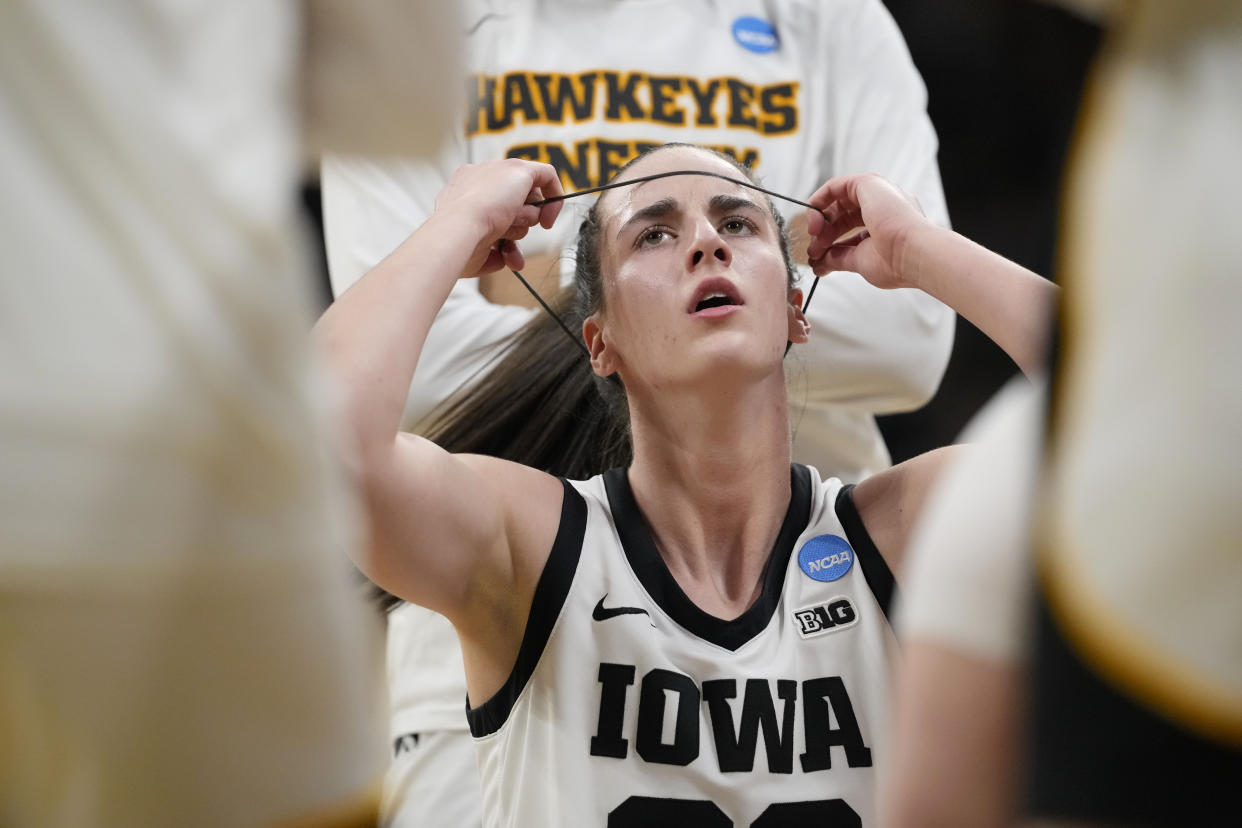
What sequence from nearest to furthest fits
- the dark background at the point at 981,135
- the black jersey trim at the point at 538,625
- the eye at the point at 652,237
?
the black jersey trim at the point at 538,625
the eye at the point at 652,237
the dark background at the point at 981,135

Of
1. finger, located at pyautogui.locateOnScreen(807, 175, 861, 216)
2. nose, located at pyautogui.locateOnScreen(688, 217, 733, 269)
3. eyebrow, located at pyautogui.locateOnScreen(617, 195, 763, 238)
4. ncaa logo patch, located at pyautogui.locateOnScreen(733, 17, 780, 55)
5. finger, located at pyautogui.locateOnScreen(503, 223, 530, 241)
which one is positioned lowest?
nose, located at pyautogui.locateOnScreen(688, 217, 733, 269)

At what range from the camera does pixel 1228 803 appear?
28.7 inches

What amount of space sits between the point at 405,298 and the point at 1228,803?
58.7 inches

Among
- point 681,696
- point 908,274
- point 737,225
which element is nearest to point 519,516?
point 681,696

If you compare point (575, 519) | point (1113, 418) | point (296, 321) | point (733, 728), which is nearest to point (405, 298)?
point (575, 519)

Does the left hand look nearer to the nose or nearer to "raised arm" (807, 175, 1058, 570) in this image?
"raised arm" (807, 175, 1058, 570)

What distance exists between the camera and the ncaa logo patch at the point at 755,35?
3137mm

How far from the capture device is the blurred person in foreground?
2.36ft

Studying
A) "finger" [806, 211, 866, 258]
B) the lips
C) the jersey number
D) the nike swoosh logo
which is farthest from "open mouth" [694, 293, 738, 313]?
the jersey number

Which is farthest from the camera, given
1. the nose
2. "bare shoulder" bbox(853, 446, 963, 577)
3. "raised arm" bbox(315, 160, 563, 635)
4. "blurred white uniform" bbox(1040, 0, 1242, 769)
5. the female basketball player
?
the nose

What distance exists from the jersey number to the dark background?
3149 millimetres

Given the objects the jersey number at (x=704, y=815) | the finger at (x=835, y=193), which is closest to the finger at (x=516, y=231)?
the finger at (x=835, y=193)

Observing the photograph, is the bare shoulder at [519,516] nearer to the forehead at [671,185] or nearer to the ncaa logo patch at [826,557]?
the ncaa logo patch at [826,557]

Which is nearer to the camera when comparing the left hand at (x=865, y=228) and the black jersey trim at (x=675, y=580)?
the black jersey trim at (x=675, y=580)
